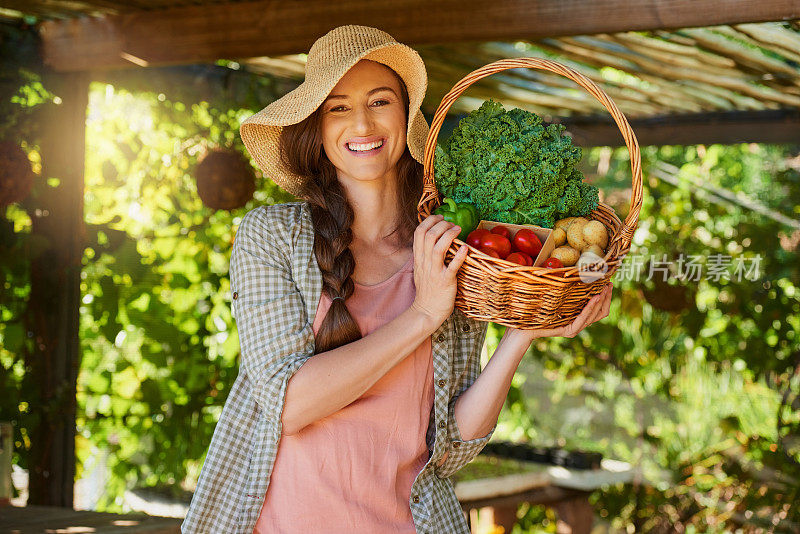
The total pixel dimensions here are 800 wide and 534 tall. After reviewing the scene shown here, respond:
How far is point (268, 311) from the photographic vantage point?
181cm

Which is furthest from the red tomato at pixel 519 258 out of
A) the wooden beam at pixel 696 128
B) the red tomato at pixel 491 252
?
the wooden beam at pixel 696 128

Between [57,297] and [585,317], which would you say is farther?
[57,297]

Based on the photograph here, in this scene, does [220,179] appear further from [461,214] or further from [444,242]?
[444,242]

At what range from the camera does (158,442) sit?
395cm

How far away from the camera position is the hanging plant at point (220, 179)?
3.59m

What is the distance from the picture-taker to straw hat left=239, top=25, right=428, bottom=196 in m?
1.88

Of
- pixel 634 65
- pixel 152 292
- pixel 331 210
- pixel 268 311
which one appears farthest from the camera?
pixel 152 292

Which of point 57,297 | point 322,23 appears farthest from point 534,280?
point 57,297

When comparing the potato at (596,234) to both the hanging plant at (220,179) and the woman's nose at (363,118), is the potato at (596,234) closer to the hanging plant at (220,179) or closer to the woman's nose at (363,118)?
the woman's nose at (363,118)

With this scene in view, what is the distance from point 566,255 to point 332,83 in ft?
1.98

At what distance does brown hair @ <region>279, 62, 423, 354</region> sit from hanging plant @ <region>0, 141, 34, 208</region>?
4.86ft

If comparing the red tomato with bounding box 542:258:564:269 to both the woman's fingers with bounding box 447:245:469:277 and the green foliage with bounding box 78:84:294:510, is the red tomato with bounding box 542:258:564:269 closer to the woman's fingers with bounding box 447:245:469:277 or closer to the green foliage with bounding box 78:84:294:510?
the woman's fingers with bounding box 447:245:469:277

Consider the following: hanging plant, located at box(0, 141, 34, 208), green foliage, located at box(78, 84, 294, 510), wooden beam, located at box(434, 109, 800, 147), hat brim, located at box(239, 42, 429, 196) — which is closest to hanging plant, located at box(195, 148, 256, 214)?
green foliage, located at box(78, 84, 294, 510)

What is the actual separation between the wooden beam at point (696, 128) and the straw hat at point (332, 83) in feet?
6.36
